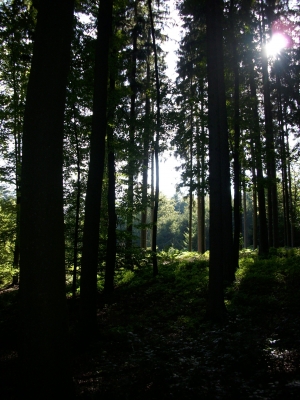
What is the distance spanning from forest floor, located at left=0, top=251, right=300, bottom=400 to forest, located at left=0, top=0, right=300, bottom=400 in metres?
0.04

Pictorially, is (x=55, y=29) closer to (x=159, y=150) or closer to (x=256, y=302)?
(x=256, y=302)

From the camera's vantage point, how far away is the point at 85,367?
5637mm

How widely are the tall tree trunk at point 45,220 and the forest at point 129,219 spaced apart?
15 millimetres

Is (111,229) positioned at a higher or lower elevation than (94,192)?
lower

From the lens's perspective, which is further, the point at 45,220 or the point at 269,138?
the point at 269,138

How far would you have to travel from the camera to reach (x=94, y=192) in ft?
25.2

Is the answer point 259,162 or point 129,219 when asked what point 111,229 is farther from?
point 259,162

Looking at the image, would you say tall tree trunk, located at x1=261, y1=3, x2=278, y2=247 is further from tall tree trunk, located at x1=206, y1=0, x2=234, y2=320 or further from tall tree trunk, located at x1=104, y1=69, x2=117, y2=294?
tall tree trunk, located at x1=104, y1=69, x2=117, y2=294

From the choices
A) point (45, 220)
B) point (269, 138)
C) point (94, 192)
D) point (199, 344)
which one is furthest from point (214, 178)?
point (269, 138)

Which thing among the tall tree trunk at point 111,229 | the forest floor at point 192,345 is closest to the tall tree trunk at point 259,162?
the forest floor at point 192,345

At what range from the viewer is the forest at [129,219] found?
12.7 ft

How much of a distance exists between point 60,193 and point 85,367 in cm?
371

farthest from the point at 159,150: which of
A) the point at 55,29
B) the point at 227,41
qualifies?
the point at 55,29

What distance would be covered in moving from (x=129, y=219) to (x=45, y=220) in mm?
11291
